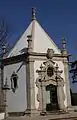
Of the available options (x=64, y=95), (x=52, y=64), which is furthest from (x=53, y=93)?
(x=52, y=64)

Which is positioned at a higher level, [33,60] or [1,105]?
[33,60]

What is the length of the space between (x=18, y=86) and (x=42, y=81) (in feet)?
6.86

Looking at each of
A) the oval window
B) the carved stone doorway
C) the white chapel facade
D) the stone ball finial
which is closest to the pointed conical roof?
the white chapel facade

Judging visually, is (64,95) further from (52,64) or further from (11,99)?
(11,99)

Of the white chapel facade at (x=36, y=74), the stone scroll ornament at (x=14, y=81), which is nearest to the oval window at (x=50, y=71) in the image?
the white chapel facade at (x=36, y=74)

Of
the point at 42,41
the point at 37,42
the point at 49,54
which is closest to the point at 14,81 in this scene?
the point at 49,54

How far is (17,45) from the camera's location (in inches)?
1011

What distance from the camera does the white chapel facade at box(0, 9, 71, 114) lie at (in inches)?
915

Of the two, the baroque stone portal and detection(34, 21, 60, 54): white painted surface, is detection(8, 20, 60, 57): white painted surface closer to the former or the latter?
detection(34, 21, 60, 54): white painted surface

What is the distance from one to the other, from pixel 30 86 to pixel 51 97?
9.60 ft

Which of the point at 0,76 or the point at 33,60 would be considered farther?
the point at 0,76

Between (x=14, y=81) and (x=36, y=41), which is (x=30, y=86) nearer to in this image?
(x=14, y=81)

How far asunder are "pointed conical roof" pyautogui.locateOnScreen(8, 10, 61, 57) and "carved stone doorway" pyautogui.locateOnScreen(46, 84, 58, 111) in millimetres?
3233

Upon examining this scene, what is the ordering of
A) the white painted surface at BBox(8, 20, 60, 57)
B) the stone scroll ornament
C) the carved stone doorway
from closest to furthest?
1. the stone scroll ornament
2. the carved stone doorway
3. the white painted surface at BBox(8, 20, 60, 57)
